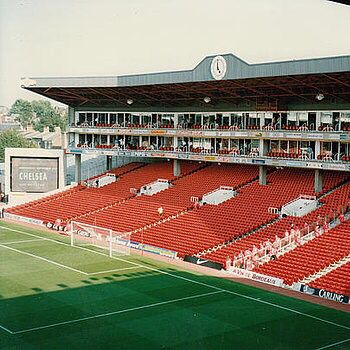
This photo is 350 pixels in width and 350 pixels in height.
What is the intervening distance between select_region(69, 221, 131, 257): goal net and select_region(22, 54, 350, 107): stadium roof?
12.2 m

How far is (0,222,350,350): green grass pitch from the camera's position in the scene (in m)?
23.8

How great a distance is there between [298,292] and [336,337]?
7.05 meters

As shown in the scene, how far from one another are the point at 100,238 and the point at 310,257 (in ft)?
57.8

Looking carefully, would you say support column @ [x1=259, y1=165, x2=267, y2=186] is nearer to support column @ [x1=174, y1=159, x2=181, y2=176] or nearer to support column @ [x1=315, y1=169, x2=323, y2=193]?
support column @ [x1=315, y1=169, x2=323, y2=193]

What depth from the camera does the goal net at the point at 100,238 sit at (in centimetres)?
4337

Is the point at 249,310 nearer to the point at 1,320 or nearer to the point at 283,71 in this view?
the point at 1,320

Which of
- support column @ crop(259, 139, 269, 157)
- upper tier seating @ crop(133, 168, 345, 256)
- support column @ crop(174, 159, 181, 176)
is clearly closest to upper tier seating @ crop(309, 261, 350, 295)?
upper tier seating @ crop(133, 168, 345, 256)

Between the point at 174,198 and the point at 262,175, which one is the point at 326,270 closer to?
the point at 262,175

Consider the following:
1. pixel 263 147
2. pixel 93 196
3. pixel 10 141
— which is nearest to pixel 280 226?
pixel 263 147

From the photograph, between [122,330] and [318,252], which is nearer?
[122,330]

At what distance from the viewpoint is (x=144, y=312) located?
2784 cm

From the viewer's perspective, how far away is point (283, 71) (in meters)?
40.1

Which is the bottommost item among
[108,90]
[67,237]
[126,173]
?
[67,237]

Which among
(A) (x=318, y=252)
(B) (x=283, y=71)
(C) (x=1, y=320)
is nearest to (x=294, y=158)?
(B) (x=283, y=71)
